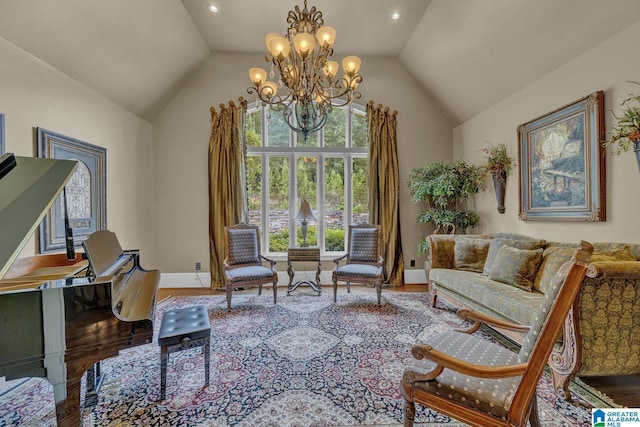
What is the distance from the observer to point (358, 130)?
193 inches

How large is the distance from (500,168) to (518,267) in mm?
1590

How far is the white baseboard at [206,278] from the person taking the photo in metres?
4.56

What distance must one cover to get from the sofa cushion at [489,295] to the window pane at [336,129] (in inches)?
109

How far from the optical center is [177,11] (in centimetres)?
331

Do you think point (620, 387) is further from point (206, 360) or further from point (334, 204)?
point (334, 204)

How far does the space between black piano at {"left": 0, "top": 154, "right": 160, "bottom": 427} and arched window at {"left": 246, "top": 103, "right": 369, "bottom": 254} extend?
3089 millimetres

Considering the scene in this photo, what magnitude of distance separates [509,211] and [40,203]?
15.6 feet

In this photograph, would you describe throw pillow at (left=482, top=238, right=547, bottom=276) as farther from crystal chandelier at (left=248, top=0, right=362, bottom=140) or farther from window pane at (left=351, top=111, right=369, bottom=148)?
window pane at (left=351, top=111, right=369, bottom=148)

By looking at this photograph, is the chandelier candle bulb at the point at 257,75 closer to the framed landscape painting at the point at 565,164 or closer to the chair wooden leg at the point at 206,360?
the chair wooden leg at the point at 206,360

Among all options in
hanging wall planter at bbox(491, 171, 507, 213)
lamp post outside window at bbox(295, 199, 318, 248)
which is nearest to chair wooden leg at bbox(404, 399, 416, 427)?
lamp post outside window at bbox(295, 199, 318, 248)

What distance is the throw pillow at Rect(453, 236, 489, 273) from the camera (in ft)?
11.3

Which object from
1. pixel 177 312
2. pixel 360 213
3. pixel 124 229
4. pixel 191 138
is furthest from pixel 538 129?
pixel 124 229

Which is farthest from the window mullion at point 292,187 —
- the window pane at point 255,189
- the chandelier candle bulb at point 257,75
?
the chandelier candle bulb at point 257,75

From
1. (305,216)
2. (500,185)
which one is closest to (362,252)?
(305,216)
